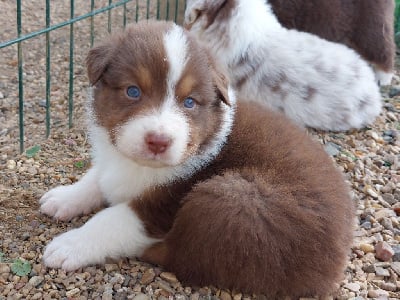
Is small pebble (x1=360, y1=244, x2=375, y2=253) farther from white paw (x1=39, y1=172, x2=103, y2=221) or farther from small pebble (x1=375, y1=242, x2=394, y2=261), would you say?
white paw (x1=39, y1=172, x2=103, y2=221)

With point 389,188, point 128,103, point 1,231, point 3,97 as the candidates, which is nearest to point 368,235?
point 389,188

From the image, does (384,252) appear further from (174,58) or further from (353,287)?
(174,58)

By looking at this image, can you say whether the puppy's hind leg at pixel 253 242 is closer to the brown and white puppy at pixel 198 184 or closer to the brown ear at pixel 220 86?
the brown and white puppy at pixel 198 184

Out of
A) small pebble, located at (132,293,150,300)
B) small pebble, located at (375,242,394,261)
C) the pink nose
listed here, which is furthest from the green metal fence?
small pebble, located at (375,242,394,261)

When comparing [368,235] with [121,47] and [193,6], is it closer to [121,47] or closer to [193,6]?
[121,47]

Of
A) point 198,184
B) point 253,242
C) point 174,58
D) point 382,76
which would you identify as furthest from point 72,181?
point 382,76

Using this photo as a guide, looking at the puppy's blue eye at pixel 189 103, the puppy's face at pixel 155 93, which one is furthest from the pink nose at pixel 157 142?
the puppy's blue eye at pixel 189 103

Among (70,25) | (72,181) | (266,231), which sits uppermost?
(70,25)

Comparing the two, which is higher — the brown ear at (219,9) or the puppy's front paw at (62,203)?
the brown ear at (219,9)
